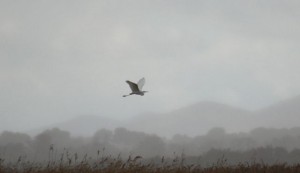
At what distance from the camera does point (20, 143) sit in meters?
101

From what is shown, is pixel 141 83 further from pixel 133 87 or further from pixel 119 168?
pixel 119 168

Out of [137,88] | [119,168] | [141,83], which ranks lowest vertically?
[119,168]

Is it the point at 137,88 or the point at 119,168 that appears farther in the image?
the point at 137,88

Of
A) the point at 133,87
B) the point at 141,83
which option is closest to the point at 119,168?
the point at 133,87

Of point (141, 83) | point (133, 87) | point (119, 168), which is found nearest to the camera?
point (119, 168)

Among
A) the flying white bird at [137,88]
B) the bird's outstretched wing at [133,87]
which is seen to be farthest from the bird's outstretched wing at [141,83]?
the bird's outstretched wing at [133,87]

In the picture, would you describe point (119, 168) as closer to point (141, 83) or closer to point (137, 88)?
point (137, 88)

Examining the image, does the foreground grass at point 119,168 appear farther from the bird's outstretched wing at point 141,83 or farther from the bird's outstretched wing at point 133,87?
the bird's outstretched wing at point 141,83

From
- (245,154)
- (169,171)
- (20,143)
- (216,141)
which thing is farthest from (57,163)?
(216,141)

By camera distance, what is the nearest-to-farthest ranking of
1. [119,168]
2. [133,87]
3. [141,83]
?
[119,168] → [133,87] → [141,83]

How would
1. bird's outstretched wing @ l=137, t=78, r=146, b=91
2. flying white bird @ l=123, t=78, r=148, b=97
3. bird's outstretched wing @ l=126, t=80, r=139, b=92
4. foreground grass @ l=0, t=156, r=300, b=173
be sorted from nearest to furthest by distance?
foreground grass @ l=0, t=156, r=300, b=173
bird's outstretched wing @ l=126, t=80, r=139, b=92
flying white bird @ l=123, t=78, r=148, b=97
bird's outstretched wing @ l=137, t=78, r=146, b=91

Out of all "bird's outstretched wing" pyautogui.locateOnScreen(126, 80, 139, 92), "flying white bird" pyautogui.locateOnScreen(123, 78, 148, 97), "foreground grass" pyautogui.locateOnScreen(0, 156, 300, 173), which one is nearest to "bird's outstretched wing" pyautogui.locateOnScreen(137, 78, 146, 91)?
"flying white bird" pyautogui.locateOnScreen(123, 78, 148, 97)

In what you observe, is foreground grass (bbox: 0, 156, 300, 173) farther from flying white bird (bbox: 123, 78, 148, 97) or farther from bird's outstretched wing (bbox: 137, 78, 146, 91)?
bird's outstretched wing (bbox: 137, 78, 146, 91)

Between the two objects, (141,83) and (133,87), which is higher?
(141,83)
